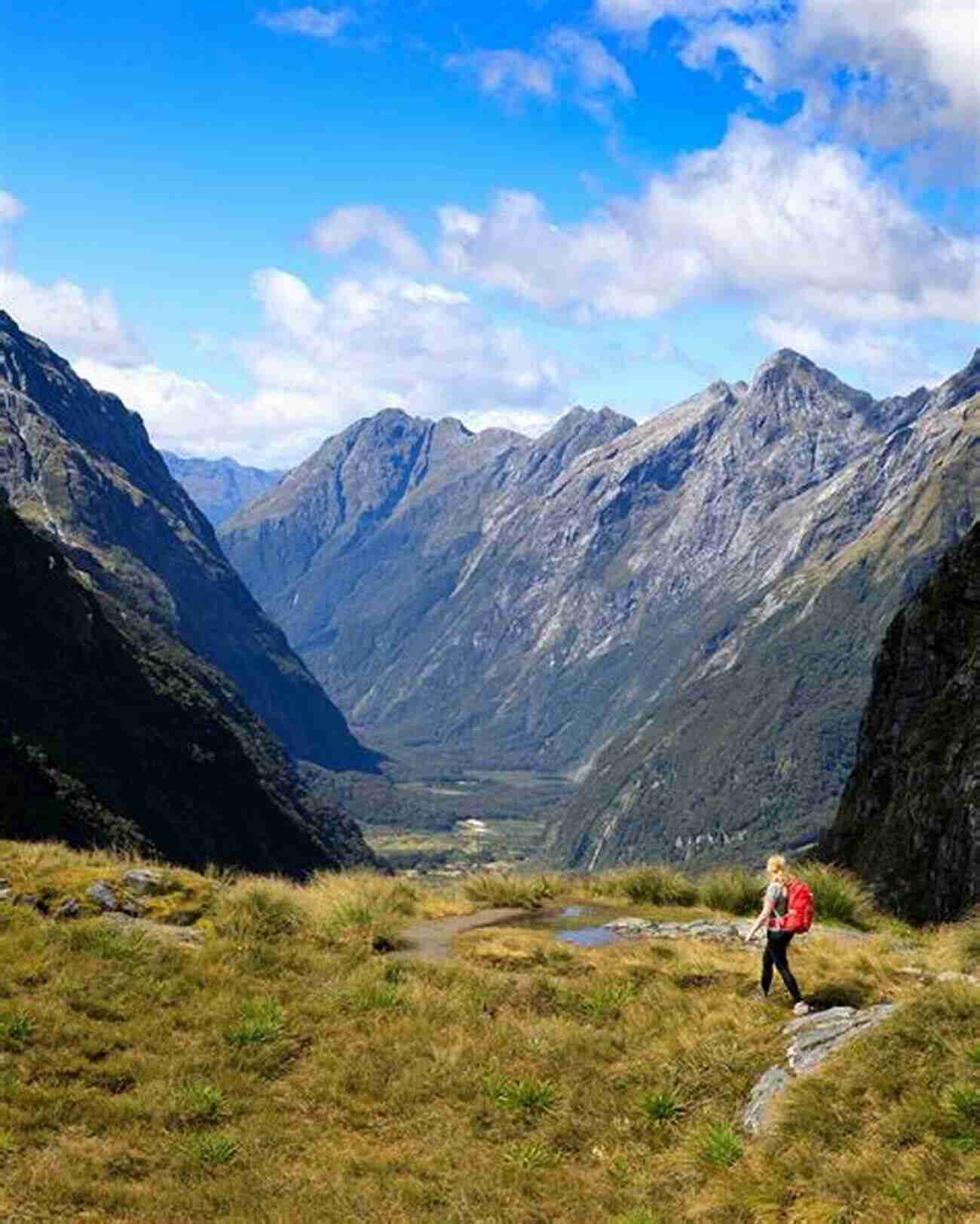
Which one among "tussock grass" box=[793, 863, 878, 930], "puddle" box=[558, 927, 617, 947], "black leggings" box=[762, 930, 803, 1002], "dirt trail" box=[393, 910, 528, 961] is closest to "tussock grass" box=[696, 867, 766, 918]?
"tussock grass" box=[793, 863, 878, 930]

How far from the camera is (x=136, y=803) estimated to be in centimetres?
10756

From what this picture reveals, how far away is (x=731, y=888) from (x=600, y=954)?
7670 mm

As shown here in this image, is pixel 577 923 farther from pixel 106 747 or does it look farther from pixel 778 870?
pixel 106 747


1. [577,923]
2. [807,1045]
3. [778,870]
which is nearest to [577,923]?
[577,923]

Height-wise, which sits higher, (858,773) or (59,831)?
(858,773)

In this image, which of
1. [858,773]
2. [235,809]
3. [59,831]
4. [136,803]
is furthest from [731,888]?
[235,809]

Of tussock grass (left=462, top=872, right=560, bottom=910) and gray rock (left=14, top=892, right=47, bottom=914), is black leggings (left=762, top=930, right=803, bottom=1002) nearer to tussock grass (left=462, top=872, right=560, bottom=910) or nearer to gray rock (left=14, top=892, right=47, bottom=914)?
tussock grass (left=462, top=872, right=560, bottom=910)

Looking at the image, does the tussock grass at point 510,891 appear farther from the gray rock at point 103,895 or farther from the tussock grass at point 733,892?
the gray rock at point 103,895

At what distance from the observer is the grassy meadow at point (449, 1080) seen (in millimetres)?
11547

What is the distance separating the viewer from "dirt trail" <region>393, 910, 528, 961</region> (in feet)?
68.1

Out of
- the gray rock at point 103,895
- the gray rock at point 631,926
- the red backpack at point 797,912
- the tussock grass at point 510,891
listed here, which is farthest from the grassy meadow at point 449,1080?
the tussock grass at point 510,891

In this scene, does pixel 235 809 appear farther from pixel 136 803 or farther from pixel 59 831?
pixel 59 831

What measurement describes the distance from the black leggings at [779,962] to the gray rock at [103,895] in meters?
12.4

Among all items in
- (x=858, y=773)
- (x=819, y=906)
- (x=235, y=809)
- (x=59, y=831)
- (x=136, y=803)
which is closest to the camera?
(x=819, y=906)
